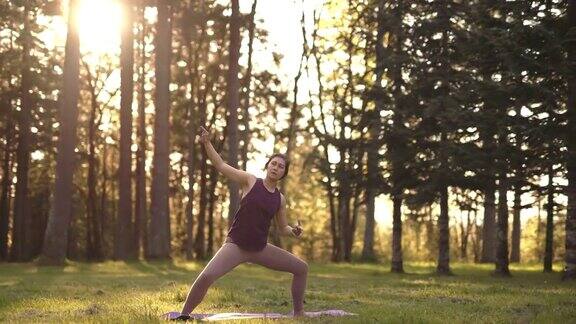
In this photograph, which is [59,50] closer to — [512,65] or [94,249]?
[94,249]

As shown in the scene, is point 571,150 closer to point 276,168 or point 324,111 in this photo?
point 276,168

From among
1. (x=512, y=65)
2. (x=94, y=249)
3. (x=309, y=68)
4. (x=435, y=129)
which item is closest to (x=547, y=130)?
(x=512, y=65)

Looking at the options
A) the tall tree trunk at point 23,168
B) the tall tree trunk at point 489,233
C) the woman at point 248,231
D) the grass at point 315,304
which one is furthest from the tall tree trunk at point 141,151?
the woman at point 248,231

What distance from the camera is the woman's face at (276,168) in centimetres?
923

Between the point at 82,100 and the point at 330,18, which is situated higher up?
the point at 330,18

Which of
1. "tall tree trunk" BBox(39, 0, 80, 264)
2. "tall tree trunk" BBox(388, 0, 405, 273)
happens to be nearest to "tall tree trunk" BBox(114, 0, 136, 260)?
"tall tree trunk" BBox(39, 0, 80, 264)

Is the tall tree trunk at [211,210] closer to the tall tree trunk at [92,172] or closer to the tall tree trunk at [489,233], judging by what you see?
the tall tree trunk at [92,172]

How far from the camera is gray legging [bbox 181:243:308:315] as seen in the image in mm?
Answer: 8844

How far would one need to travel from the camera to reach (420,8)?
84.1ft

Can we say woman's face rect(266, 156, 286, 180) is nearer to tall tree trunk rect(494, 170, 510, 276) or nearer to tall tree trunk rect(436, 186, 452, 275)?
tall tree trunk rect(494, 170, 510, 276)

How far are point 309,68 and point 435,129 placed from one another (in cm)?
2012

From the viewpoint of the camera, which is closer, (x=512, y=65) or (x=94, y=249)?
(x=512, y=65)

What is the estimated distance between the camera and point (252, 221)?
907 cm

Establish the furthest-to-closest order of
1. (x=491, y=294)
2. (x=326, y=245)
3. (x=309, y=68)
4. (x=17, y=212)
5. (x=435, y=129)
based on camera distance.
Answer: (x=326, y=245)
(x=309, y=68)
(x=17, y=212)
(x=435, y=129)
(x=491, y=294)
